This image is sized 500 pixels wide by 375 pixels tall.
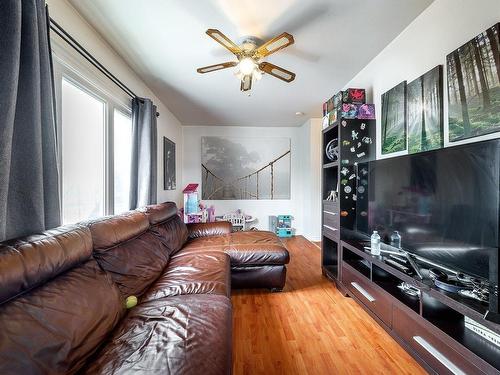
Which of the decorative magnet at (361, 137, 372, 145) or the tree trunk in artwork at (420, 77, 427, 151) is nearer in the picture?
the tree trunk in artwork at (420, 77, 427, 151)

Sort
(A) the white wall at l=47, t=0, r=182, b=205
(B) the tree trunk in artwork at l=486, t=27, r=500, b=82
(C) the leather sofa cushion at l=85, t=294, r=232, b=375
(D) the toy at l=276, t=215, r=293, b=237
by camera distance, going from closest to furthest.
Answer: (C) the leather sofa cushion at l=85, t=294, r=232, b=375 < (B) the tree trunk in artwork at l=486, t=27, r=500, b=82 < (A) the white wall at l=47, t=0, r=182, b=205 < (D) the toy at l=276, t=215, r=293, b=237

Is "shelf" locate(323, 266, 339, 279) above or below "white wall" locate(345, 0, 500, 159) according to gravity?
below

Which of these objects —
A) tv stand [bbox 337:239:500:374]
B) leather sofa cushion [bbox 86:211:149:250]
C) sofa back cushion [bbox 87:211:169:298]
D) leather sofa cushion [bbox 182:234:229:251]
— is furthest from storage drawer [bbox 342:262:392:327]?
leather sofa cushion [bbox 86:211:149:250]

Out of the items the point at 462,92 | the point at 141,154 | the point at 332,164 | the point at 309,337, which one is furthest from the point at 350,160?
the point at 141,154

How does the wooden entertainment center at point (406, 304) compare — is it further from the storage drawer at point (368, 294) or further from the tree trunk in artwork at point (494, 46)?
the tree trunk in artwork at point (494, 46)

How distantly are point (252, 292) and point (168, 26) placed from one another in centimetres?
247

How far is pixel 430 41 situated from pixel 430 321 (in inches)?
72.3

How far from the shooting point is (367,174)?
2166mm

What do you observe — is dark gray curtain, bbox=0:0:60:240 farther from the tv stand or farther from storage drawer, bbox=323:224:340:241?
storage drawer, bbox=323:224:340:241

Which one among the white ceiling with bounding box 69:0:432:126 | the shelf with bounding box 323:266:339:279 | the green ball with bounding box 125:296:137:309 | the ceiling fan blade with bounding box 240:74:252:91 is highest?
the white ceiling with bounding box 69:0:432:126

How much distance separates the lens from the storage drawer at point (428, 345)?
1.08 metres

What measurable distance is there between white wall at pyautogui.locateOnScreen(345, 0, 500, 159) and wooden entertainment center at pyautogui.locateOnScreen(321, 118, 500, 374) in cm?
49

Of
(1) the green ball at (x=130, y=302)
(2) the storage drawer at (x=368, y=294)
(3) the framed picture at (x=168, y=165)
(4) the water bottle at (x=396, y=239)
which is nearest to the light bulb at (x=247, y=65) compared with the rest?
(4) the water bottle at (x=396, y=239)

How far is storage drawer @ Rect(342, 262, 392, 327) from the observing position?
63.1 inches
